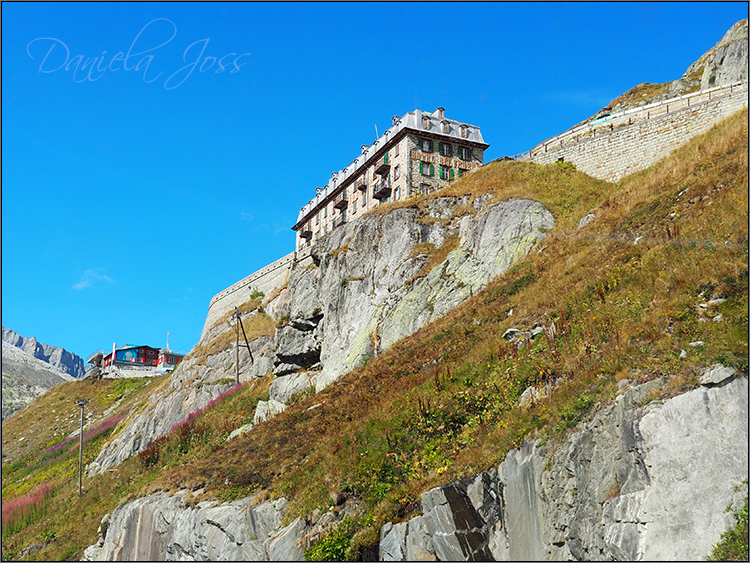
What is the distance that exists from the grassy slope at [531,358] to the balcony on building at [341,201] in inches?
1344

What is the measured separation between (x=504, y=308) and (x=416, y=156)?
107ft

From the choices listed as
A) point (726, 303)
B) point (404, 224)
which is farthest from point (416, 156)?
point (726, 303)

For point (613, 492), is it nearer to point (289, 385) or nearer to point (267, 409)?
point (267, 409)

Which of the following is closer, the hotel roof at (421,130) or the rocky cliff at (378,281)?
the rocky cliff at (378,281)

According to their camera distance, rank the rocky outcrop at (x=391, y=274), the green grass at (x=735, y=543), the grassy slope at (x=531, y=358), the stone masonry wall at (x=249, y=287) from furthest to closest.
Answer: the stone masonry wall at (x=249, y=287), the rocky outcrop at (x=391, y=274), the grassy slope at (x=531, y=358), the green grass at (x=735, y=543)

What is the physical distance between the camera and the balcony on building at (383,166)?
57062 millimetres

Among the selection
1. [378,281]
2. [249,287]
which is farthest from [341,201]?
[378,281]

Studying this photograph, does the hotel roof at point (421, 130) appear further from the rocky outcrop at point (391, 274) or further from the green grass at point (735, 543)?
the green grass at point (735, 543)

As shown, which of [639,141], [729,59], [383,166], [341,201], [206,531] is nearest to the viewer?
[206,531]

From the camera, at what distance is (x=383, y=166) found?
5694cm

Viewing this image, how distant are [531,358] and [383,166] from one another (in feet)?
131

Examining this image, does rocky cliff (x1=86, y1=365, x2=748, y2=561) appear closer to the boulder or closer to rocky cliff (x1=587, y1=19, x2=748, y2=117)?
the boulder

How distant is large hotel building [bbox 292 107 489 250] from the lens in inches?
2170

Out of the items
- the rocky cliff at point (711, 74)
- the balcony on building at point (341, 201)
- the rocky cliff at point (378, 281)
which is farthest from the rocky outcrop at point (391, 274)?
the rocky cliff at point (711, 74)
